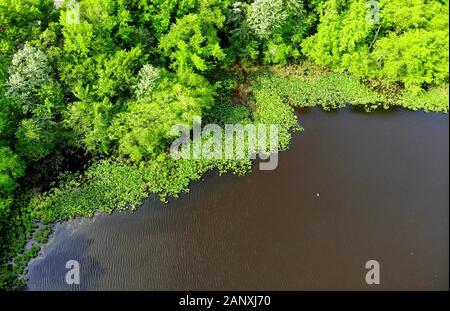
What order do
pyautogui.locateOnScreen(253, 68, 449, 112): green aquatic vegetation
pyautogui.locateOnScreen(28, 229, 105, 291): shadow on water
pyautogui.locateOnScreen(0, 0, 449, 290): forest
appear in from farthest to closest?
pyautogui.locateOnScreen(253, 68, 449, 112): green aquatic vegetation < pyautogui.locateOnScreen(0, 0, 449, 290): forest < pyautogui.locateOnScreen(28, 229, 105, 291): shadow on water

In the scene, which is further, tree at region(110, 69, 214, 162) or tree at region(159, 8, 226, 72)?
tree at region(159, 8, 226, 72)

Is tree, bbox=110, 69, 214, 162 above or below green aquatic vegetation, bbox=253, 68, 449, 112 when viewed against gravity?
below

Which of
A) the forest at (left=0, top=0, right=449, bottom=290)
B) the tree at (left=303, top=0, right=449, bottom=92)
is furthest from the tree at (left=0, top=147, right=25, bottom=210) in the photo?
the tree at (left=303, top=0, right=449, bottom=92)

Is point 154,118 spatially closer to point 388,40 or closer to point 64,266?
point 64,266

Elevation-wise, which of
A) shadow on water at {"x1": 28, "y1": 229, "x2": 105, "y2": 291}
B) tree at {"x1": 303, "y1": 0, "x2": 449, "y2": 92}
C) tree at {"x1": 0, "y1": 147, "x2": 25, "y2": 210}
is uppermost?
tree at {"x1": 303, "y1": 0, "x2": 449, "y2": 92}

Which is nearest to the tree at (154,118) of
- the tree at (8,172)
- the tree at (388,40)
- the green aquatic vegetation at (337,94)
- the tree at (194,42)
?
the tree at (194,42)

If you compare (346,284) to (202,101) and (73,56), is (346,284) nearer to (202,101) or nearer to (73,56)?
(202,101)

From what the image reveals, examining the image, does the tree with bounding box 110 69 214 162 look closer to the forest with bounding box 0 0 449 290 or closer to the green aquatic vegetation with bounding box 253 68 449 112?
the forest with bounding box 0 0 449 290

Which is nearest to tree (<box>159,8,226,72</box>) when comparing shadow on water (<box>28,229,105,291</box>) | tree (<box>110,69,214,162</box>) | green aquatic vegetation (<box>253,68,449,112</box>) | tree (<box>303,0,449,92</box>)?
tree (<box>110,69,214,162</box>)

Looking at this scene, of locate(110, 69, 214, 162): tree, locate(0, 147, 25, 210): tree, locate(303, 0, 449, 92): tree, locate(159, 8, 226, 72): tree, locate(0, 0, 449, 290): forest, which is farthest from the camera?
locate(303, 0, 449, 92): tree

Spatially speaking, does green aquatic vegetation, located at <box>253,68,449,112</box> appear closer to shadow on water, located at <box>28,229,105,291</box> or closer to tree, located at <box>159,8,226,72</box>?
tree, located at <box>159,8,226,72</box>

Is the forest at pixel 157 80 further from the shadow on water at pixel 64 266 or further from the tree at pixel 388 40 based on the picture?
the shadow on water at pixel 64 266
